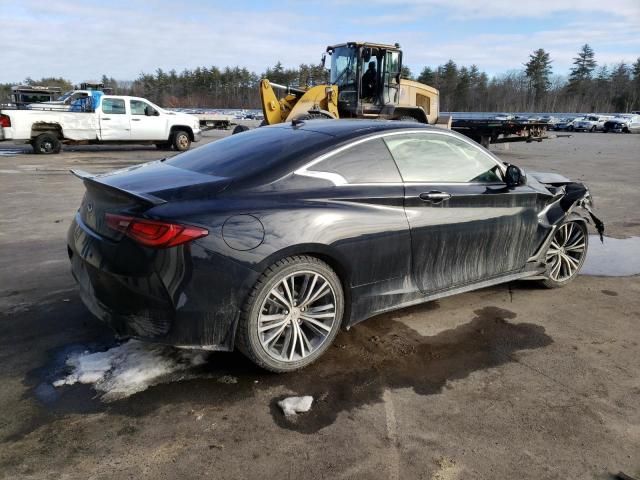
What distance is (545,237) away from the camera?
15.1ft

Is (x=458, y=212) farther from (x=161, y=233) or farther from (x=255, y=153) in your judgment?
(x=161, y=233)

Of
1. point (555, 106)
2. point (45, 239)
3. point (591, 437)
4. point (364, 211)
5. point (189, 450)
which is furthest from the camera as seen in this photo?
point (555, 106)

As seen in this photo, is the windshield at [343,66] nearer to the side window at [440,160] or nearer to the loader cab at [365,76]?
the loader cab at [365,76]

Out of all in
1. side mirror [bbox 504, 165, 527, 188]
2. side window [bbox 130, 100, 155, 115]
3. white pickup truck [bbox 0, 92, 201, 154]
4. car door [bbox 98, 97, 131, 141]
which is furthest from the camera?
side window [bbox 130, 100, 155, 115]

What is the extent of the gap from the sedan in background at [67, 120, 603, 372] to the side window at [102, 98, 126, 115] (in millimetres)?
14403

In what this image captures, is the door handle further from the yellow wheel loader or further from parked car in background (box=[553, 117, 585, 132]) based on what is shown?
parked car in background (box=[553, 117, 585, 132])

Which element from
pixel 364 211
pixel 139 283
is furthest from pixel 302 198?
pixel 139 283

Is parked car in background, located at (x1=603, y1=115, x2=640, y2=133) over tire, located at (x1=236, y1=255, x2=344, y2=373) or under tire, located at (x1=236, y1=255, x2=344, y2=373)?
over

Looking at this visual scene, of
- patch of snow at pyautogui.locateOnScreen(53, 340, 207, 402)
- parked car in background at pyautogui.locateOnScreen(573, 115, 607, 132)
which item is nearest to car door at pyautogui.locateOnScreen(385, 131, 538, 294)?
patch of snow at pyautogui.locateOnScreen(53, 340, 207, 402)

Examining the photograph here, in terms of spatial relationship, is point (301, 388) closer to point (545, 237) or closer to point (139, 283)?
point (139, 283)

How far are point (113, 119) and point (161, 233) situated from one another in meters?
15.7

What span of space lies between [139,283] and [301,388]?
3.81ft

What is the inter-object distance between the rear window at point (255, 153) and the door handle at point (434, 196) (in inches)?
31.3

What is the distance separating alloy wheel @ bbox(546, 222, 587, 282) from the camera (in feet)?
15.9
